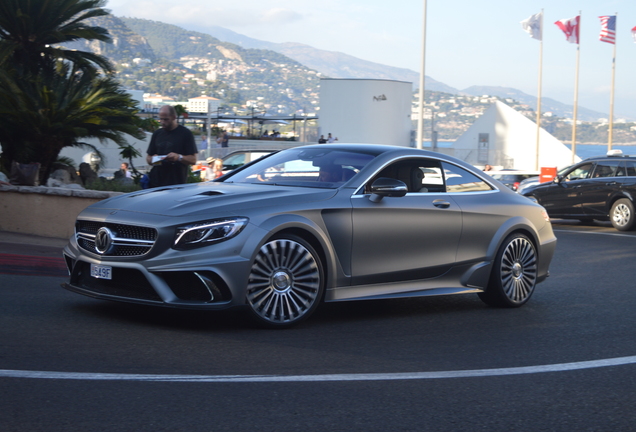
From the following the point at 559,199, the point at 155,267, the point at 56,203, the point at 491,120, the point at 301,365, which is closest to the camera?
the point at 301,365

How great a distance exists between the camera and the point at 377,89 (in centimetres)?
6381

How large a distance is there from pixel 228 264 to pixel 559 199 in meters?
15.4

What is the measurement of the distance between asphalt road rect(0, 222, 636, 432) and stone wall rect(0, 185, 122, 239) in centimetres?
317

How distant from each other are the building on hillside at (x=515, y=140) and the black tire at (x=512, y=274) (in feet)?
206

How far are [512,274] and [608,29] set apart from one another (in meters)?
43.9

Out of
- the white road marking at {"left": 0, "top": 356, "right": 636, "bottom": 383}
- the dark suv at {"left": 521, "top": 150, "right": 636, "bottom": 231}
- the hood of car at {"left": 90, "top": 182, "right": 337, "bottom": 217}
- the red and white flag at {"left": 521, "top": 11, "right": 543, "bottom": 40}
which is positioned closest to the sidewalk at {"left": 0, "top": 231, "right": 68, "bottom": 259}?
the hood of car at {"left": 90, "top": 182, "right": 337, "bottom": 217}

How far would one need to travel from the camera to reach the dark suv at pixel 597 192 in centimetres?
1875

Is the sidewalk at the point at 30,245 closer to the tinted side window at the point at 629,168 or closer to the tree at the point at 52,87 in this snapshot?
the tree at the point at 52,87

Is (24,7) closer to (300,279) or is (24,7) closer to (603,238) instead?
(300,279)

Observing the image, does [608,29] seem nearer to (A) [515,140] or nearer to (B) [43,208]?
(A) [515,140]

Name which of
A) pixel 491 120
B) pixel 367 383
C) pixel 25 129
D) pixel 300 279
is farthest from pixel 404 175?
pixel 491 120

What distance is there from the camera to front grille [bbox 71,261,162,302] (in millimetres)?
5973

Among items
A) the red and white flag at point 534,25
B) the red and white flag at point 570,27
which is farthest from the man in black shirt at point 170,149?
the red and white flag at point 570,27

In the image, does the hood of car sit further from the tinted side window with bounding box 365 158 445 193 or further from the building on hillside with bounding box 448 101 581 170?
the building on hillside with bounding box 448 101 581 170
